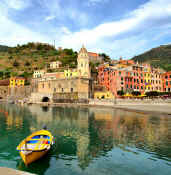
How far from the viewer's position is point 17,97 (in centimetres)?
10838

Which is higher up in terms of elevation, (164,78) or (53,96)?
(164,78)

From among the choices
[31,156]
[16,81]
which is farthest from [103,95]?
[31,156]

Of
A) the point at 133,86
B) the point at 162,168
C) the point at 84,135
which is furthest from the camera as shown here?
the point at 133,86

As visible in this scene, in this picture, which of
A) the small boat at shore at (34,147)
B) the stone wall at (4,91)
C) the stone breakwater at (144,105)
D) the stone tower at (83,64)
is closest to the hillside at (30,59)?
the stone wall at (4,91)

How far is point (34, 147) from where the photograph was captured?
14219 mm

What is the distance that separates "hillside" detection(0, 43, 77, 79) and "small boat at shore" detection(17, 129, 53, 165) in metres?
102

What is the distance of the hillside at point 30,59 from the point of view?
13362 cm

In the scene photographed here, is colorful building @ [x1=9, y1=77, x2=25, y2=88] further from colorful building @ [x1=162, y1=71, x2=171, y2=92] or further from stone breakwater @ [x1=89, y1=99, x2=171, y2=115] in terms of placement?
colorful building @ [x1=162, y1=71, x2=171, y2=92]

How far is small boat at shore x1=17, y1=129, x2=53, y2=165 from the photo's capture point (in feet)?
41.1

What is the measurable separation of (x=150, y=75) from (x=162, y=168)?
74.8 metres

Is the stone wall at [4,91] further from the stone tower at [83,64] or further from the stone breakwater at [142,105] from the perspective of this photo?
the stone breakwater at [142,105]

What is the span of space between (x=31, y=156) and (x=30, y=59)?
153890 millimetres

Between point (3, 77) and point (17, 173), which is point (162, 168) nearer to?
point (17, 173)

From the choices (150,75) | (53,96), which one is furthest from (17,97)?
(150,75)
